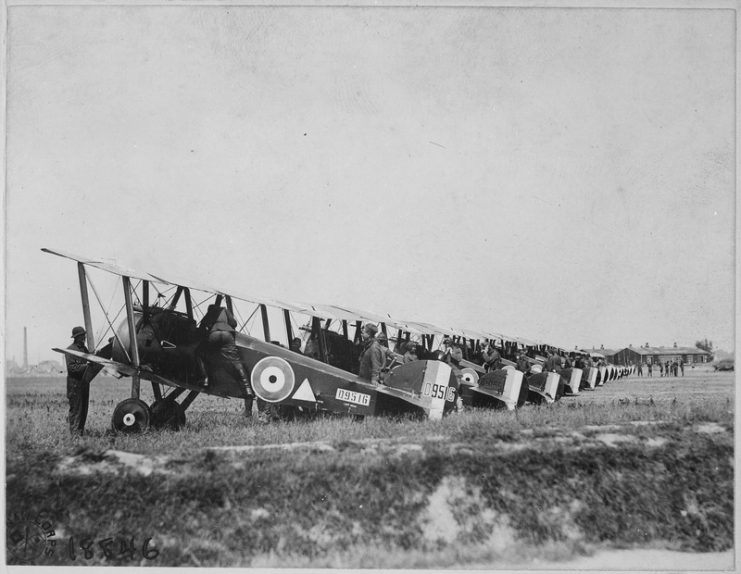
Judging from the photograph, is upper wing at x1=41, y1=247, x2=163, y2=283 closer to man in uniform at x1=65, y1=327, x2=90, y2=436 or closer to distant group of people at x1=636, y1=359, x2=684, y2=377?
man in uniform at x1=65, y1=327, x2=90, y2=436

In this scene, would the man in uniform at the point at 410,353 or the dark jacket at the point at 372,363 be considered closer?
the dark jacket at the point at 372,363

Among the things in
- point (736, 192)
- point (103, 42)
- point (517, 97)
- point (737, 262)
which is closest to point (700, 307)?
point (737, 262)

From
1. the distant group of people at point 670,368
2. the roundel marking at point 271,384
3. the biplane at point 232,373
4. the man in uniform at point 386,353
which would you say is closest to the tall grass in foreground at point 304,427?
the biplane at point 232,373

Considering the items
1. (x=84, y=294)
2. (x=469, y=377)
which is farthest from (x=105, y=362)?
(x=469, y=377)

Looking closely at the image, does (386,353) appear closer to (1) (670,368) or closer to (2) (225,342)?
(2) (225,342)

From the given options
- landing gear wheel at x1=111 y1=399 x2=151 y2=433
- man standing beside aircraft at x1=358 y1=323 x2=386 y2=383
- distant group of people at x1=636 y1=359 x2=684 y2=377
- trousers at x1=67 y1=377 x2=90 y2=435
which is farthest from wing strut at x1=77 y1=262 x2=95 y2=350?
distant group of people at x1=636 y1=359 x2=684 y2=377

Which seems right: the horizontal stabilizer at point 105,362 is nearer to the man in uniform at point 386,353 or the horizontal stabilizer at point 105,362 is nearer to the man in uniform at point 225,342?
the man in uniform at point 225,342
